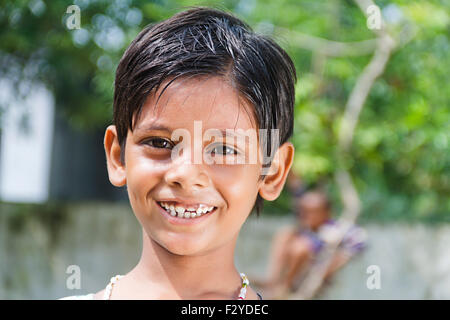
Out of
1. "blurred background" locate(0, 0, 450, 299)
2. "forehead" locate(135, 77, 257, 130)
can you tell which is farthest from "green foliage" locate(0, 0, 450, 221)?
"forehead" locate(135, 77, 257, 130)

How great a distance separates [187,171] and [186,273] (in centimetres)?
23

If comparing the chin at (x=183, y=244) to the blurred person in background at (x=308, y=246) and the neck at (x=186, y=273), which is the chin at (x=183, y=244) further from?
the blurred person in background at (x=308, y=246)

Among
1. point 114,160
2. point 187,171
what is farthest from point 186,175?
point 114,160

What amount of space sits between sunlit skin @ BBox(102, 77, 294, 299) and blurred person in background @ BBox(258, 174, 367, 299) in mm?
2973

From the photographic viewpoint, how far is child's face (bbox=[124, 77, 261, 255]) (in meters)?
0.99

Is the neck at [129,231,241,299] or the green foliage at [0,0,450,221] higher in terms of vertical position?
the green foliage at [0,0,450,221]

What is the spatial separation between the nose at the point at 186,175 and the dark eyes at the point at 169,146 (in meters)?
0.04

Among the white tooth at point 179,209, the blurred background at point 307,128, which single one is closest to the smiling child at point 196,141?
the white tooth at point 179,209

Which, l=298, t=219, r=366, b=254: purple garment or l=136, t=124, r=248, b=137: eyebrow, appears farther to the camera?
Result: l=298, t=219, r=366, b=254: purple garment

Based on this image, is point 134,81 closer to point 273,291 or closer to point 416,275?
point 273,291

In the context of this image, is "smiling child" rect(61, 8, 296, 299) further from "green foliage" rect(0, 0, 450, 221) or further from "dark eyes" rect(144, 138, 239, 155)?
"green foliage" rect(0, 0, 450, 221)

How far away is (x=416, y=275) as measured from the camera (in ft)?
14.4
